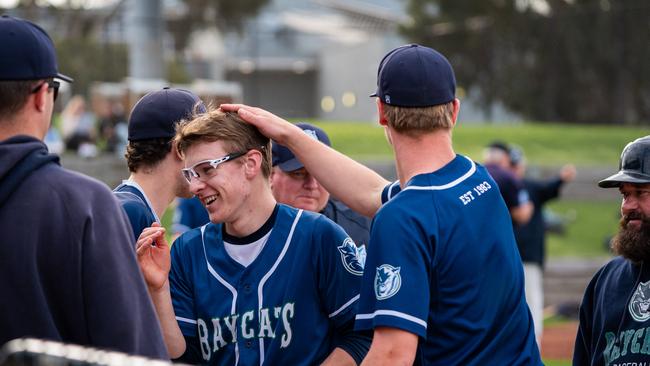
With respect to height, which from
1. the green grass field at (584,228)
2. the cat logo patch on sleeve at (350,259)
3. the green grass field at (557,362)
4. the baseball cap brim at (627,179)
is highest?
the baseball cap brim at (627,179)

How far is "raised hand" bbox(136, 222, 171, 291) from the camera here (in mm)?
3863

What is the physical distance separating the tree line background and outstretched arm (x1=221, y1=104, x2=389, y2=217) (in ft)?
92.0

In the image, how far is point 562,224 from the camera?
63.6 ft

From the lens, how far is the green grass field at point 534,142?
912 inches

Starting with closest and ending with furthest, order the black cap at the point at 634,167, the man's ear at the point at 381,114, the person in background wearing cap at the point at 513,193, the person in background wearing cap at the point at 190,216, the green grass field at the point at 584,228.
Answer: the man's ear at the point at 381,114 < the black cap at the point at 634,167 < the person in background wearing cap at the point at 190,216 < the person in background wearing cap at the point at 513,193 < the green grass field at the point at 584,228

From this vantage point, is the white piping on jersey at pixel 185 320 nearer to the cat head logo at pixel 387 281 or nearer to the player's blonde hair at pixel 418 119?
the cat head logo at pixel 387 281

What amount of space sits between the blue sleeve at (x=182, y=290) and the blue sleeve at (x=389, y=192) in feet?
2.81

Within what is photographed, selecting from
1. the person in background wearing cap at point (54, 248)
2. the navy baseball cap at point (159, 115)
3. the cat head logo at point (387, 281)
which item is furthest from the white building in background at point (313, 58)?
the person in background wearing cap at point (54, 248)

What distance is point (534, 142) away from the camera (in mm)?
25250

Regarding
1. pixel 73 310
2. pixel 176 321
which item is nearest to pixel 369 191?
pixel 176 321

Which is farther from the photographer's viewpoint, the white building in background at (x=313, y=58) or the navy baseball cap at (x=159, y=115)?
the white building in background at (x=313, y=58)

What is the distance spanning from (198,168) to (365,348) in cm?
97

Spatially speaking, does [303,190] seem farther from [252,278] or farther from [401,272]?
[401,272]

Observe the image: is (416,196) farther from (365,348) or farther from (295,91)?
(295,91)
